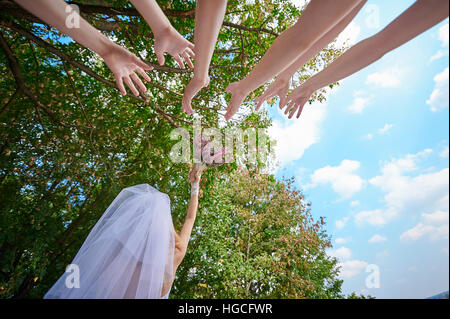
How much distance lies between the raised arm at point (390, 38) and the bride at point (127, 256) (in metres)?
1.84

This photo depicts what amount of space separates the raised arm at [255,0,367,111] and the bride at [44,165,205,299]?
1.49 meters

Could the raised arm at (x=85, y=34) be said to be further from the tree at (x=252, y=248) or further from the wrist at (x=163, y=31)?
the tree at (x=252, y=248)

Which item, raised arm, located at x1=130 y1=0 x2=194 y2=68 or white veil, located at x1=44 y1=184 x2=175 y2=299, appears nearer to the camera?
raised arm, located at x1=130 y1=0 x2=194 y2=68

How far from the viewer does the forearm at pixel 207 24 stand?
106cm

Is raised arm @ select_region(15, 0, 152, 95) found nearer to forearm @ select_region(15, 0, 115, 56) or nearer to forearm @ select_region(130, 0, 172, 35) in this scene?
forearm @ select_region(15, 0, 115, 56)

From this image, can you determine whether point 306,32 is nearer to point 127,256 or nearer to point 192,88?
point 192,88

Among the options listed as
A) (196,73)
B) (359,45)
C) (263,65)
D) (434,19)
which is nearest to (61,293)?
(196,73)

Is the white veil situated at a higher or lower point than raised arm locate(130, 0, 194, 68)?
lower

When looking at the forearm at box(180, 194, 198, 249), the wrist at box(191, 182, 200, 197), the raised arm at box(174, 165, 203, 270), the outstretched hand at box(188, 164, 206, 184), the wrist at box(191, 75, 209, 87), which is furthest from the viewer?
the outstretched hand at box(188, 164, 206, 184)

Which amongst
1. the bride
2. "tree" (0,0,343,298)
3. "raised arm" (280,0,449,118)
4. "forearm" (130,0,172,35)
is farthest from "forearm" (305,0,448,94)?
"tree" (0,0,343,298)

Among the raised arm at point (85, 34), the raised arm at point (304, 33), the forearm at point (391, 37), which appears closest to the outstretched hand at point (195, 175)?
the raised arm at point (85, 34)

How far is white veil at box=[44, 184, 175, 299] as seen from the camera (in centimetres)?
164
